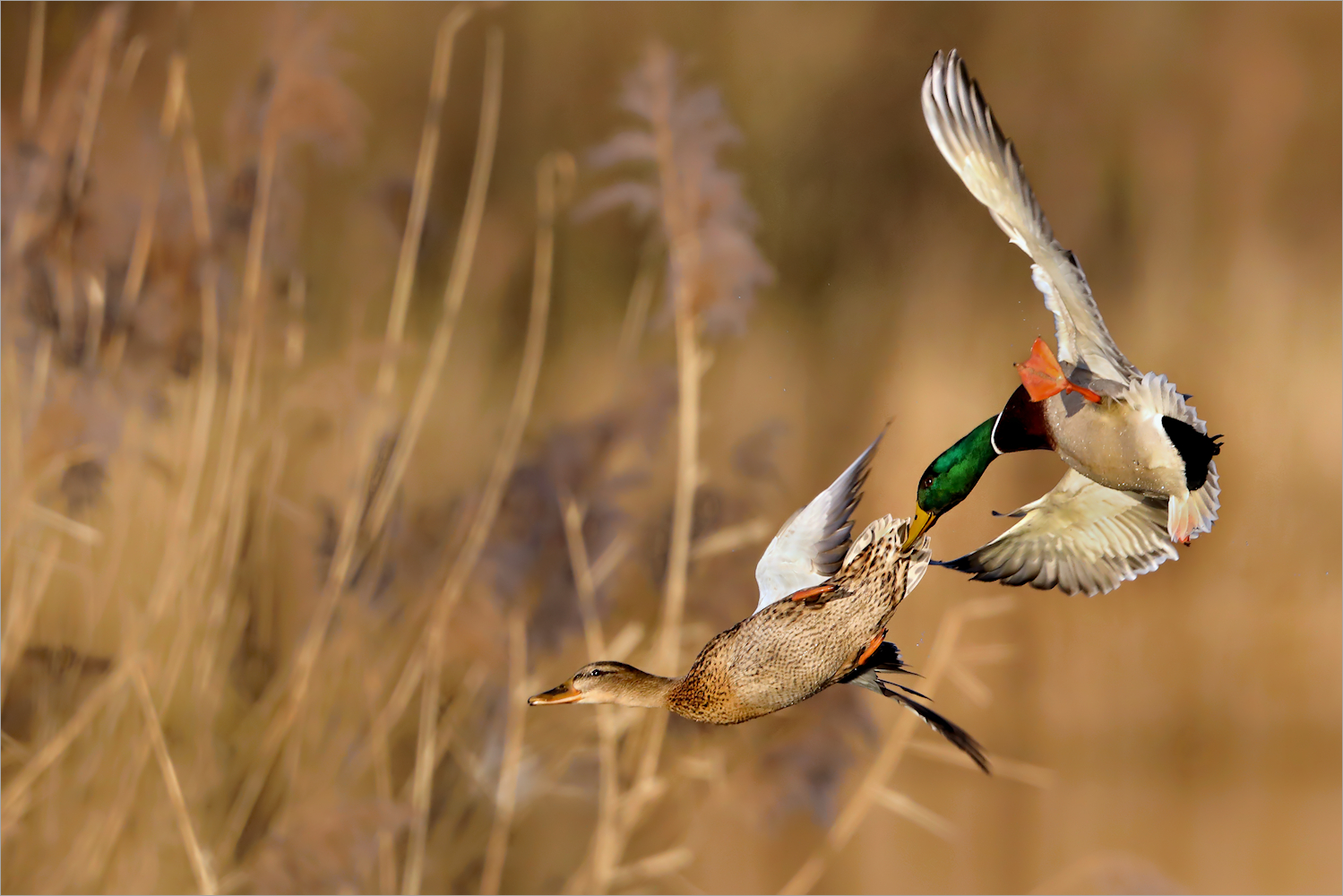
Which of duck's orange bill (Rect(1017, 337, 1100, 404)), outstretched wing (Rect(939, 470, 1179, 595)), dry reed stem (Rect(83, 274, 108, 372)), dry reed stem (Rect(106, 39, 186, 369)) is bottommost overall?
outstretched wing (Rect(939, 470, 1179, 595))

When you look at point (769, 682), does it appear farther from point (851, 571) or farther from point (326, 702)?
point (326, 702)

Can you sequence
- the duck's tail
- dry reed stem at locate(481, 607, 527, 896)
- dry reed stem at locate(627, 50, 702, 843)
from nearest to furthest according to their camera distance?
the duck's tail → dry reed stem at locate(627, 50, 702, 843) → dry reed stem at locate(481, 607, 527, 896)

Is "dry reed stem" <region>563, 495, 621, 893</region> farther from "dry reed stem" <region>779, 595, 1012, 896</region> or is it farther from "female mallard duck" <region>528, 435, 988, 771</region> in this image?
"female mallard duck" <region>528, 435, 988, 771</region>

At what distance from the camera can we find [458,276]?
1045mm

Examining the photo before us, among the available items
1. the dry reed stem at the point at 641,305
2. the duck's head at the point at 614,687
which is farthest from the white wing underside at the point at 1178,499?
the dry reed stem at the point at 641,305

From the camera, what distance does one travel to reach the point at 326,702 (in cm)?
108

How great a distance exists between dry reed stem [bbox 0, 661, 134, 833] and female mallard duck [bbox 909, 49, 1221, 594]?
2.96ft

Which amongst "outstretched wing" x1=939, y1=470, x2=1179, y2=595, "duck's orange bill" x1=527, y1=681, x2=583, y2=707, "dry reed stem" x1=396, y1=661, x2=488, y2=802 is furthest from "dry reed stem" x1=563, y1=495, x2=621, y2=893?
"outstretched wing" x1=939, y1=470, x2=1179, y2=595

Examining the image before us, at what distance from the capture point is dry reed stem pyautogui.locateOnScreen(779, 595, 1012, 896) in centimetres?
94

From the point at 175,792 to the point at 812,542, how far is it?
2.44ft

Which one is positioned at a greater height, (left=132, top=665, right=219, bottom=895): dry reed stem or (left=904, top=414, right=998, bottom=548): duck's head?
(left=904, top=414, right=998, bottom=548): duck's head

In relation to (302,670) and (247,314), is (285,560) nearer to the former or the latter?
(302,670)

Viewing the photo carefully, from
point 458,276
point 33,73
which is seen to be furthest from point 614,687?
point 33,73

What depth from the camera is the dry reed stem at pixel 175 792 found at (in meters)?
0.99
